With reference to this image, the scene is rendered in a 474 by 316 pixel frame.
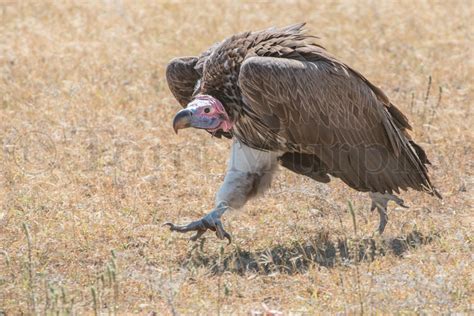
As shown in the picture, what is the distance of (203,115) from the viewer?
684 cm

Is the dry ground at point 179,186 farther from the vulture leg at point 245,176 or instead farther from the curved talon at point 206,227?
the vulture leg at point 245,176

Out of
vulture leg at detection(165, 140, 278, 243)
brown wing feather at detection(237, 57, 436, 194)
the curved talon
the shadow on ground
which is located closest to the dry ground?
the shadow on ground

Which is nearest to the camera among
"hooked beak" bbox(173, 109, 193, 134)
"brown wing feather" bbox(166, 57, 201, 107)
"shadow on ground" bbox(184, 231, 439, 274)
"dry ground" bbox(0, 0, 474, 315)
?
"dry ground" bbox(0, 0, 474, 315)

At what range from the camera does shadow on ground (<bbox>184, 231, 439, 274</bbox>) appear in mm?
6391

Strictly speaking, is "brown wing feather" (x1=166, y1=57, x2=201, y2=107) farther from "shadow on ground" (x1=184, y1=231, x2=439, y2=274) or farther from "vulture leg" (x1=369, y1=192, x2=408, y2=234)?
"vulture leg" (x1=369, y1=192, x2=408, y2=234)

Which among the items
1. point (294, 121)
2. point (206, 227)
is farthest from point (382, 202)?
point (206, 227)

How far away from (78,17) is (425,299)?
27.3 feet

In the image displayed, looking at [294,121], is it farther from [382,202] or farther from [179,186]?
[179,186]

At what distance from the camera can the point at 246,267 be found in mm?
6492

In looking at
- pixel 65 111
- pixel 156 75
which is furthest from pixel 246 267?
pixel 156 75

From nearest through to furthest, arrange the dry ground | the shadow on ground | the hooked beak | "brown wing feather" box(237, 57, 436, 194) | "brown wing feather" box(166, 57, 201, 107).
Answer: the dry ground < the shadow on ground < "brown wing feather" box(237, 57, 436, 194) < the hooked beak < "brown wing feather" box(166, 57, 201, 107)

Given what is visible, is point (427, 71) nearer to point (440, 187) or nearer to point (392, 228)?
point (440, 187)

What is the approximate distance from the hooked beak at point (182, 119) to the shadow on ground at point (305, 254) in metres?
0.79

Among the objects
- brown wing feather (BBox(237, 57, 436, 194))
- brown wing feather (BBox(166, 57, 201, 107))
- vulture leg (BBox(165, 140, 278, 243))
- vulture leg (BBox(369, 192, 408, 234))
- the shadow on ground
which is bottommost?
the shadow on ground
